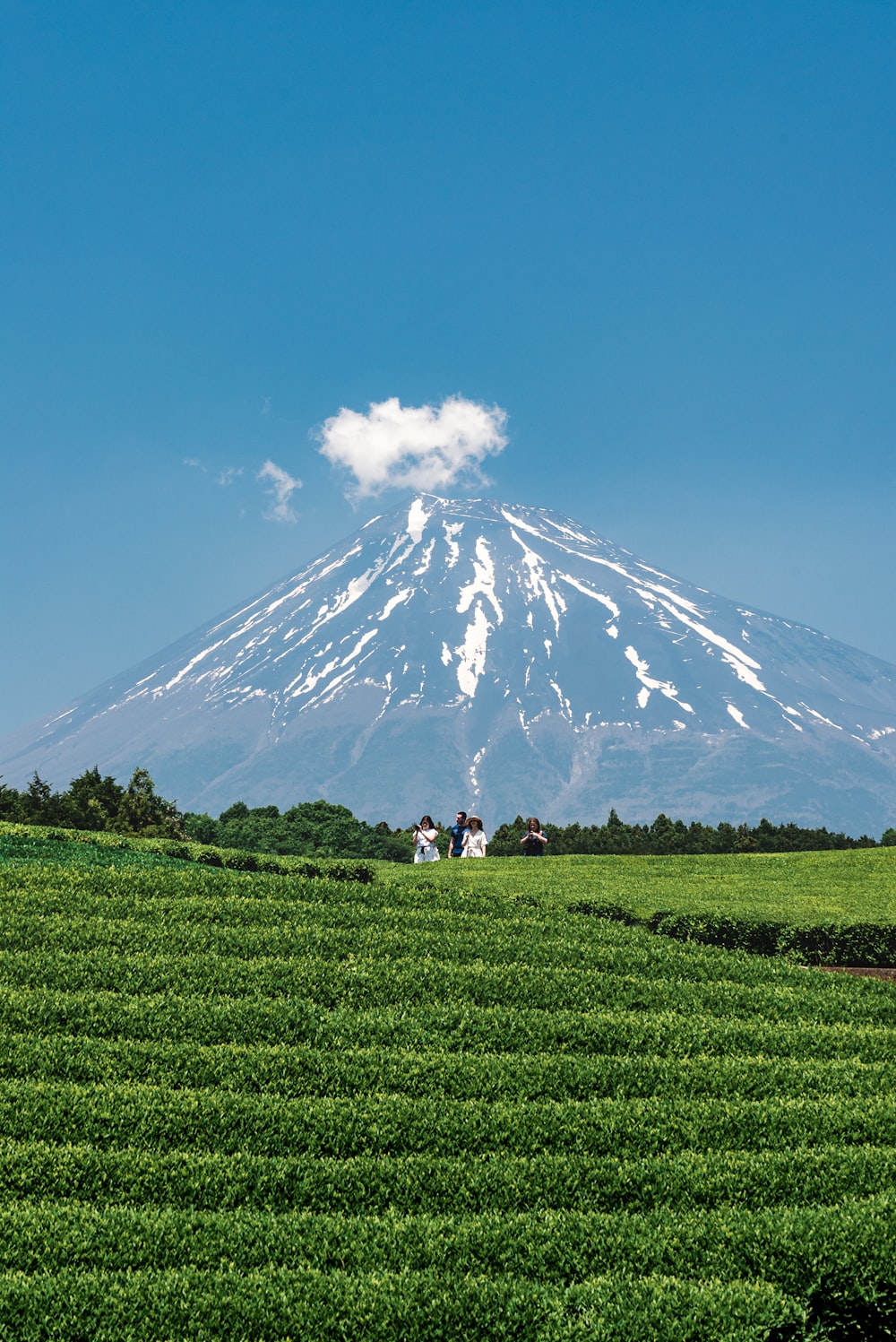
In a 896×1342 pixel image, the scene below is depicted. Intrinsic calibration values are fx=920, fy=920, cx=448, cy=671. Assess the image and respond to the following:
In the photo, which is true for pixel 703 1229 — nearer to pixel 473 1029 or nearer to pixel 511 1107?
pixel 511 1107

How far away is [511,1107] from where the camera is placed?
848 centimetres

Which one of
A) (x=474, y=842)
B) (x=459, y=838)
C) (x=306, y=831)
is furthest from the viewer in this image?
(x=306, y=831)

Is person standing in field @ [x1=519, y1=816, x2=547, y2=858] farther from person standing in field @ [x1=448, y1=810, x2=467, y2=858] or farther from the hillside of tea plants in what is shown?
the hillside of tea plants

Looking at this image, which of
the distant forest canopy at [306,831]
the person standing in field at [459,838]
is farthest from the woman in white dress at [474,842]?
the distant forest canopy at [306,831]

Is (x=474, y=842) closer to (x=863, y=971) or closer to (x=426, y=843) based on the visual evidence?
(x=426, y=843)

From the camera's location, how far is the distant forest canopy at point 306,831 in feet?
98.0

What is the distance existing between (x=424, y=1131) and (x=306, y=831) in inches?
1072

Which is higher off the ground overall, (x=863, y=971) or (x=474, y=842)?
(x=474, y=842)

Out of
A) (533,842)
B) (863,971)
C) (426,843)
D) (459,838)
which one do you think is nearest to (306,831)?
(459,838)

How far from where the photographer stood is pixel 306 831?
114 feet

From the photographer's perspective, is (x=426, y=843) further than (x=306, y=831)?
No

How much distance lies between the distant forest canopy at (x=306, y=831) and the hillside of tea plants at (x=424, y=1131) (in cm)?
1564

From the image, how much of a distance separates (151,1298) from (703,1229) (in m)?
3.96

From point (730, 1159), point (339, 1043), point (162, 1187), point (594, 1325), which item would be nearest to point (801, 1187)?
point (730, 1159)
